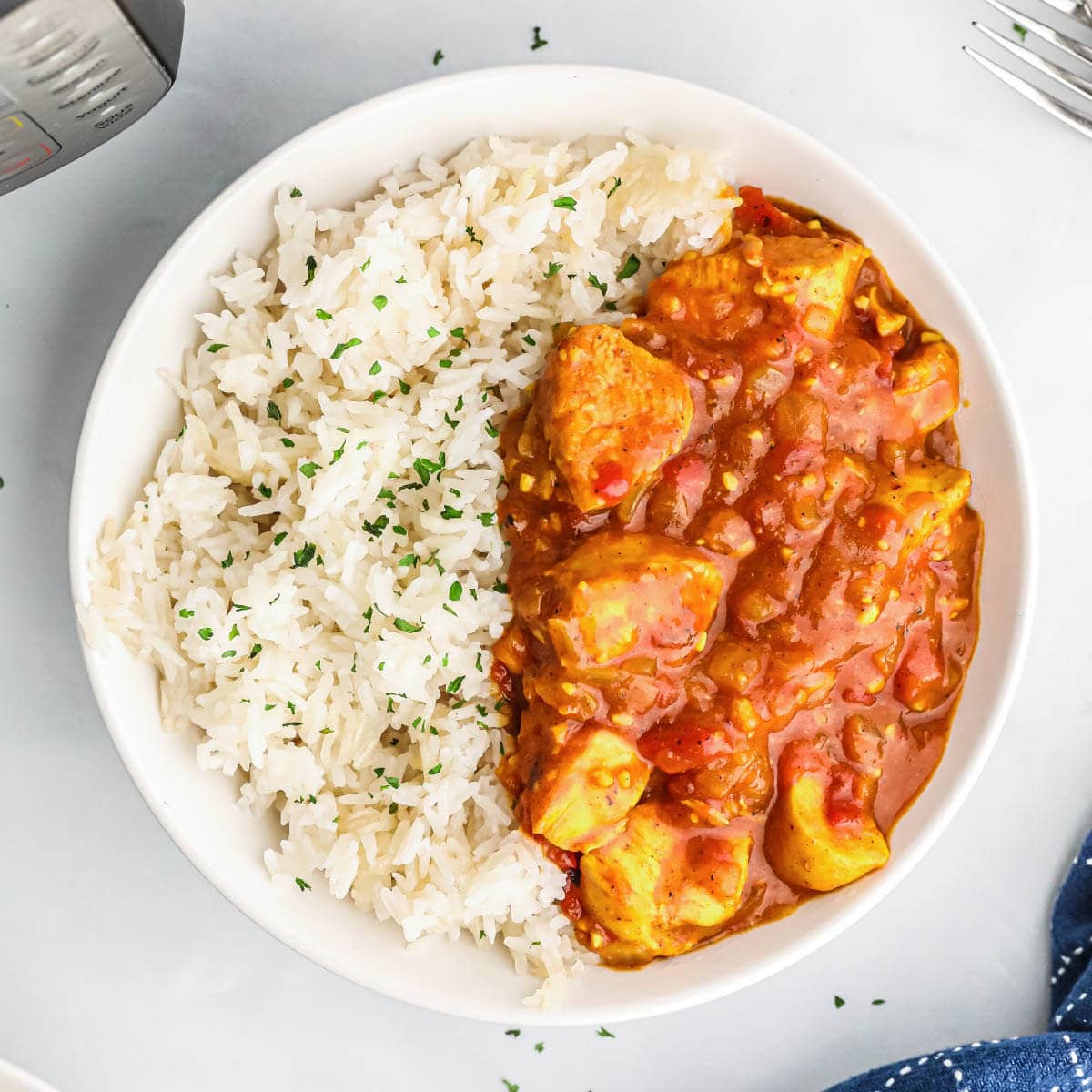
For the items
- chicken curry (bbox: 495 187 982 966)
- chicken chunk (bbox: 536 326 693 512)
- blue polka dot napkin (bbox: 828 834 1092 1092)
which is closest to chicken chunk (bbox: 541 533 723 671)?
chicken curry (bbox: 495 187 982 966)

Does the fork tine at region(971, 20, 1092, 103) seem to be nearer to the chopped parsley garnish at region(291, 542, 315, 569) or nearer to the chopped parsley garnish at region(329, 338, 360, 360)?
the chopped parsley garnish at region(329, 338, 360, 360)

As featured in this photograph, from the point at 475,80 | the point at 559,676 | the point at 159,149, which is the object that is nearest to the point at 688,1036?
the point at 559,676

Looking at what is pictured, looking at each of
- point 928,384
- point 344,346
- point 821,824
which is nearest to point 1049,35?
point 928,384

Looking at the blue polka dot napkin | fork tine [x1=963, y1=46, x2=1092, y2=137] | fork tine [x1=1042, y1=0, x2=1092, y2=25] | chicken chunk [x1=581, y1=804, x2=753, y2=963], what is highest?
fork tine [x1=1042, y1=0, x2=1092, y2=25]

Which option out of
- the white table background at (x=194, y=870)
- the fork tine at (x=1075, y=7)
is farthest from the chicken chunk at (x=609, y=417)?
the fork tine at (x=1075, y=7)

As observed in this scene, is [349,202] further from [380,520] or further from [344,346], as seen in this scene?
[380,520]

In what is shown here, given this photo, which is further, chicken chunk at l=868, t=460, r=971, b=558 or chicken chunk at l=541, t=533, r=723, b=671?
chicken chunk at l=868, t=460, r=971, b=558
